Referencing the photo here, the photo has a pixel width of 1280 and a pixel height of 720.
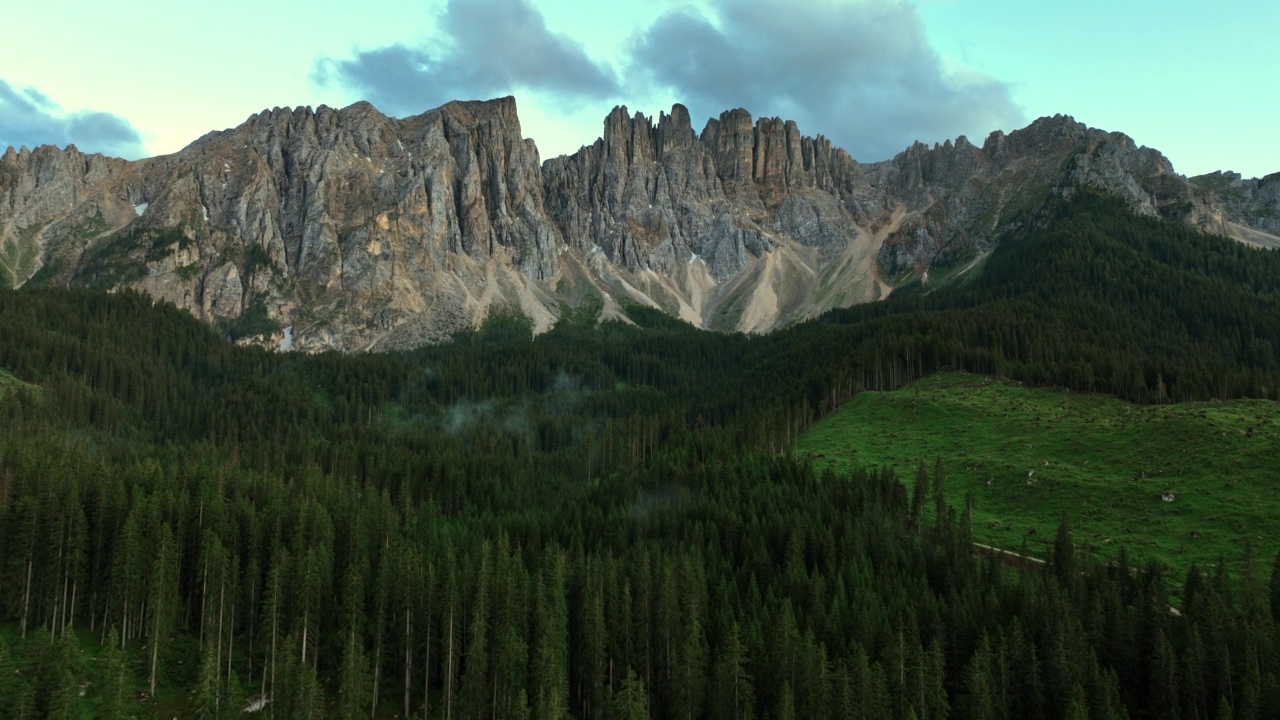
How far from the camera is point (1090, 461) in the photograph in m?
114

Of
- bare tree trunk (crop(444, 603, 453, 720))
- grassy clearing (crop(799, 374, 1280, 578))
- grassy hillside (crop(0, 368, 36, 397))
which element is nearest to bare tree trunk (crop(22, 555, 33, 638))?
bare tree trunk (crop(444, 603, 453, 720))

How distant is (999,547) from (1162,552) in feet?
53.0

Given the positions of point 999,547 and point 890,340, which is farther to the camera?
point 890,340

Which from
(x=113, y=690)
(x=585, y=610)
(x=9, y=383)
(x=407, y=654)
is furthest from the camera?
(x=9, y=383)

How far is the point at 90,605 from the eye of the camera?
8069 cm

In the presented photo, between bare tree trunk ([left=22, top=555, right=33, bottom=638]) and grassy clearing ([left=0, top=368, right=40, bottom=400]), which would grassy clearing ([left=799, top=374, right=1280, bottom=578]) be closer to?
bare tree trunk ([left=22, top=555, right=33, bottom=638])

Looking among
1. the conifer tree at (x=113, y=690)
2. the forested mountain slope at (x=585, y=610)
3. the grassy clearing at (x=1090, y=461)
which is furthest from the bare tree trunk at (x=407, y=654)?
the grassy clearing at (x=1090, y=461)

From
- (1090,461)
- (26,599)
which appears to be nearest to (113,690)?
(26,599)

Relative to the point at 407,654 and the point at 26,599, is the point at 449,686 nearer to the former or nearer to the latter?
the point at 407,654

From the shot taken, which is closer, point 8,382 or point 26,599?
point 26,599

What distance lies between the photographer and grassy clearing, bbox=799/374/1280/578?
91.6m

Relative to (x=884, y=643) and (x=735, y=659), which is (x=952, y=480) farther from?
(x=735, y=659)

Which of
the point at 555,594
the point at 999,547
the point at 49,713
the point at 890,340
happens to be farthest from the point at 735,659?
the point at 890,340

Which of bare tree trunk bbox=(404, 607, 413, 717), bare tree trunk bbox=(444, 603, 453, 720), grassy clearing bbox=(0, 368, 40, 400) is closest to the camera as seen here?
bare tree trunk bbox=(444, 603, 453, 720)
